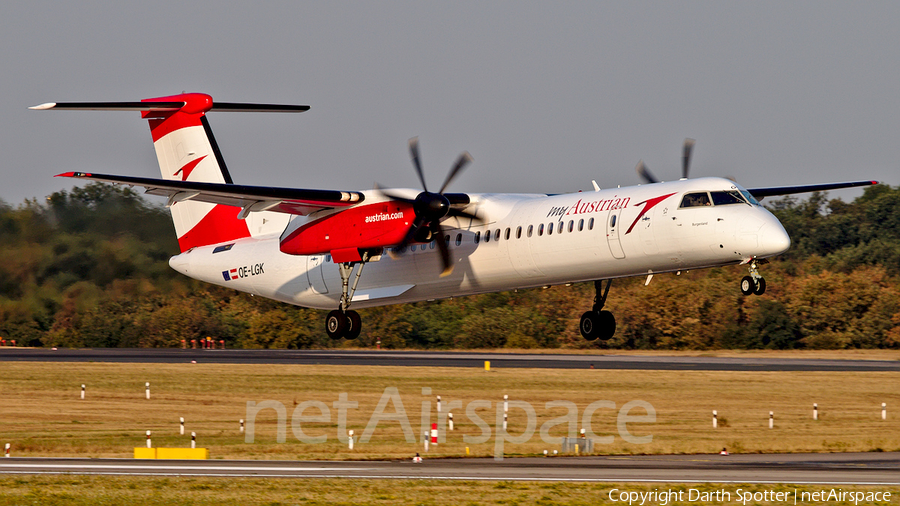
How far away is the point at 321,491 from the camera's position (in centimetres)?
2222

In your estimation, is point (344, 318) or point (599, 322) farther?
point (344, 318)

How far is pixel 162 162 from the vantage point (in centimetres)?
3281

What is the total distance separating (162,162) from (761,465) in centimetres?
1983

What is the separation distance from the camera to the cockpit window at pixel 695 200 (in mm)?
22250

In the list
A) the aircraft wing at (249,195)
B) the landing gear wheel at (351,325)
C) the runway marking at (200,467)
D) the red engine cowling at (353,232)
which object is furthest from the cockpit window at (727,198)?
the runway marking at (200,467)

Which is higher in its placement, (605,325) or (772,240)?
(772,240)

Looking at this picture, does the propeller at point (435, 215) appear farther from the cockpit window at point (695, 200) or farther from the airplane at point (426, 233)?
the cockpit window at point (695, 200)

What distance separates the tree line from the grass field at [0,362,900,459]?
11.7ft

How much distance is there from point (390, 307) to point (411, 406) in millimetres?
21397

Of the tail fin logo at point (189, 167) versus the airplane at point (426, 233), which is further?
the tail fin logo at point (189, 167)

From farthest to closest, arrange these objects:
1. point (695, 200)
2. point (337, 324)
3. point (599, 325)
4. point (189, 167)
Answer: point (189, 167) < point (337, 324) < point (599, 325) < point (695, 200)

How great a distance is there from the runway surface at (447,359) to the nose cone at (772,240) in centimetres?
2552

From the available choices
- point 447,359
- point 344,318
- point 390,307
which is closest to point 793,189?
point 344,318

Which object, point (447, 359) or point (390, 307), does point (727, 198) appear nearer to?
point (447, 359)
